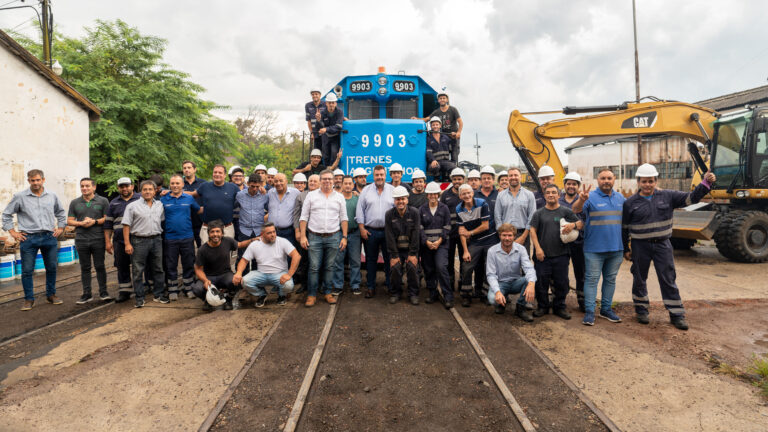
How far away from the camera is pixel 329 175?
20.0 feet

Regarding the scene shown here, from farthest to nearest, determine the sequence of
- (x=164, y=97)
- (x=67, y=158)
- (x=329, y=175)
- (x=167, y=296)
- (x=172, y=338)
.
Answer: (x=164, y=97) → (x=67, y=158) → (x=167, y=296) → (x=329, y=175) → (x=172, y=338)

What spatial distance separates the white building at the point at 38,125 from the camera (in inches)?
371

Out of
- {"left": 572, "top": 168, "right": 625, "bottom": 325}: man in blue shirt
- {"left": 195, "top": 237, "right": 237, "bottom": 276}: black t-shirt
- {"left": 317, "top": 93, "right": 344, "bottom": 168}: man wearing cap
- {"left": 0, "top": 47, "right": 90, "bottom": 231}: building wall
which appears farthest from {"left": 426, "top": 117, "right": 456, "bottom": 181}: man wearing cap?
{"left": 0, "top": 47, "right": 90, "bottom": 231}: building wall

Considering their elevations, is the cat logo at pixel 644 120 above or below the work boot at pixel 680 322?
above

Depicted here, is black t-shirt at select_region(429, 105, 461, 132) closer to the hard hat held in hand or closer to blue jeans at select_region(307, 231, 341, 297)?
blue jeans at select_region(307, 231, 341, 297)

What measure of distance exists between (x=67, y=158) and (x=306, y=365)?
11044mm

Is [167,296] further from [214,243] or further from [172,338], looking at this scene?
[172,338]

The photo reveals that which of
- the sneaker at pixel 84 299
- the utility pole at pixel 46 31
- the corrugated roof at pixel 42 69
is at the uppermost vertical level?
the utility pole at pixel 46 31

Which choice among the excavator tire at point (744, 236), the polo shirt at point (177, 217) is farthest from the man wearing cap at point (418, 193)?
the excavator tire at point (744, 236)

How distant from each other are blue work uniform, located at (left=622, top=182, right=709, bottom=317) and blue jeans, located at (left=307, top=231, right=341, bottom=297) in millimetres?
4127

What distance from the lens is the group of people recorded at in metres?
5.30

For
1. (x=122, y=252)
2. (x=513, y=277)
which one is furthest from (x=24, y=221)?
(x=513, y=277)

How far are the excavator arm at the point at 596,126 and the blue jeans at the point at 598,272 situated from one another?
377 centimetres

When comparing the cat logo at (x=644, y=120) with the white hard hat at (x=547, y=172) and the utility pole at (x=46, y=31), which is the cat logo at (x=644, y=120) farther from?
the utility pole at (x=46, y=31)
